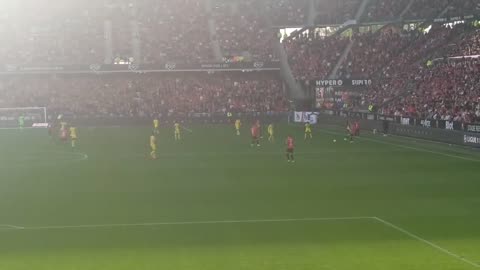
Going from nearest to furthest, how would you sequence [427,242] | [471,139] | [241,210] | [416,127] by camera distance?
1. [427,242]
2. [241,210]
3. [471,139]
4. [416,127]

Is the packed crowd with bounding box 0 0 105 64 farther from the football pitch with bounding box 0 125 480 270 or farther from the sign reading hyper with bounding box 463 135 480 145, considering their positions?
the sign reading hyper with bounding box 463 135 480 145

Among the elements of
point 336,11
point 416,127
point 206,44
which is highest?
point 336,11

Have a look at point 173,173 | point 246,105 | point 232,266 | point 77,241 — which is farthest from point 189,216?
point 246,105

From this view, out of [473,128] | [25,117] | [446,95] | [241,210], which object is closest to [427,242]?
[241,210]

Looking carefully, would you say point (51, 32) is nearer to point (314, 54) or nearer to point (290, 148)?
point (314, 54)

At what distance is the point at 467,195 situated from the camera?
77.6 feet

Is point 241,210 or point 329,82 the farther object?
point 329,82

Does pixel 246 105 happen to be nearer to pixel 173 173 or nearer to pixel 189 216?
pixel 173 173

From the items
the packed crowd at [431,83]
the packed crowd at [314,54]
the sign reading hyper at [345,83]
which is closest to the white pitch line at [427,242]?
the packed crowd at [431,83]

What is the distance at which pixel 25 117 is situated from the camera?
68500 millimetres

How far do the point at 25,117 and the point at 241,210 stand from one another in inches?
2080

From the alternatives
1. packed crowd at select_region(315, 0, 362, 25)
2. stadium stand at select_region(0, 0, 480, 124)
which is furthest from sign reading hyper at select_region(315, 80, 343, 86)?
packed crowd at select_region(315, 0, 362, 25)

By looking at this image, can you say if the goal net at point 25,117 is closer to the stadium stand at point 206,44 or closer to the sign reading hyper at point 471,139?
the stadium stand at point 206,44

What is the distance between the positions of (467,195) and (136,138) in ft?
106
